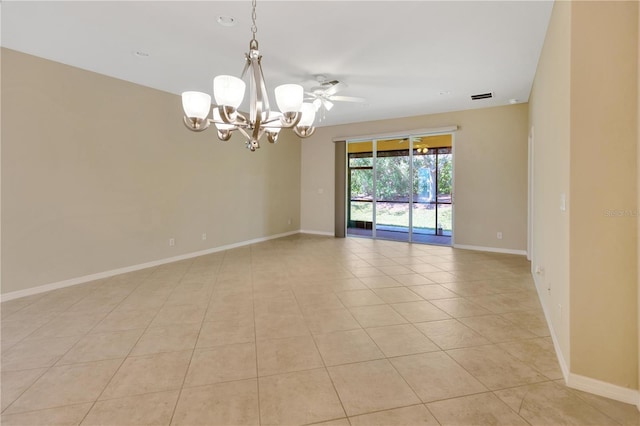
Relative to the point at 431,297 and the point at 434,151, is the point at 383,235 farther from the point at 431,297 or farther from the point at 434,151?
the point at 431,297

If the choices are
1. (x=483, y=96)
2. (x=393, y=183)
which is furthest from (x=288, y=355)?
(x=393, y=183)

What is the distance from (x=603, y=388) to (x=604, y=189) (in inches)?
45.7

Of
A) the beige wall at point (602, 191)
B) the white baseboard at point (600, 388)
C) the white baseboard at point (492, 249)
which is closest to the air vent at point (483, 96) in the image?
the white baseboard at point (492, 249)

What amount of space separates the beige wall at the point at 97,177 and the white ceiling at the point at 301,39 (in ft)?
1.13

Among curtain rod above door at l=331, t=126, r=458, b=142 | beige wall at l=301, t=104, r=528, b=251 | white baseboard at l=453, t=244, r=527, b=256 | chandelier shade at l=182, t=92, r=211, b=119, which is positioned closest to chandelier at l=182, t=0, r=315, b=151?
chandelier shade at l=182, t=92, r=211, b=119

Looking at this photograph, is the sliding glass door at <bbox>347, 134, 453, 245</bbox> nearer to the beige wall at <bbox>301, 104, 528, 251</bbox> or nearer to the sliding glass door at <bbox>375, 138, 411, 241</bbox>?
the sliding glass door at <bbox>375, 138, 411, 241</bbox>

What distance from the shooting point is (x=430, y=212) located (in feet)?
23.2

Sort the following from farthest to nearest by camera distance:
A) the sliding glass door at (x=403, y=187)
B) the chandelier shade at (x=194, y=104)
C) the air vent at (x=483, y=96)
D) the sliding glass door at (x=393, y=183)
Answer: the sliding glass door at (x=393, y=183)
the sliding glass door at (x=403, y=187)
the air vent at (x=483, y=96)
the chandelier shade at (x=194, y=104)

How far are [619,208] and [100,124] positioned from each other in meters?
5.36

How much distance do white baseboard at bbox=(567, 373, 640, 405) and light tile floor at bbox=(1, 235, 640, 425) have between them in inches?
2.1

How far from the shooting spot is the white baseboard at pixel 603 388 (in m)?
1.69

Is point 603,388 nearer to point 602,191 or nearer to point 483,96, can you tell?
point 602,191

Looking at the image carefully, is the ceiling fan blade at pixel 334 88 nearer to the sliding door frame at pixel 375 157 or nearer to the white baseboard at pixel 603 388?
the sliding door frame at pixel 375 157

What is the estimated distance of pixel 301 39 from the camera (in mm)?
3156
